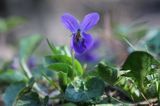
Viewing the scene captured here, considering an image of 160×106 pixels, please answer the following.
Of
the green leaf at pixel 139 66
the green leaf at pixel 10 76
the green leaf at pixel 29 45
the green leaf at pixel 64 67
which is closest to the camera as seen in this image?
the green leaf at pixel 139 66

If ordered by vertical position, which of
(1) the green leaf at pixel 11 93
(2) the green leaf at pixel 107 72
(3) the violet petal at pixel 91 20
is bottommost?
(1) the green leaf at pixel 11 93

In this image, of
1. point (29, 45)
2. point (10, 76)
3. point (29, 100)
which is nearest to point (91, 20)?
point (29, 100)

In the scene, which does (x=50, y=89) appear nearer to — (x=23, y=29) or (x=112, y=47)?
(x=112, y=47)

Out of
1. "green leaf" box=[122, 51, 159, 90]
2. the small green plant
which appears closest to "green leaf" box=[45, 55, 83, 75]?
the small green plant

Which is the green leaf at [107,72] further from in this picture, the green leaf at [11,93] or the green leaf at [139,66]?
the green leaf at [11,93]

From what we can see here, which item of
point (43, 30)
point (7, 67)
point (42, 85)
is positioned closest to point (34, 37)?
point (7, 67)

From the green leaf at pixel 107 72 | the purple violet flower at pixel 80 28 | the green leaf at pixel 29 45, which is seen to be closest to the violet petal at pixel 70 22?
the purple violet flower at pixel 80 28
